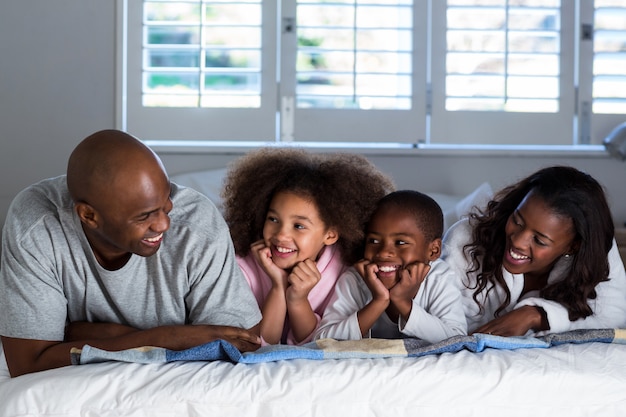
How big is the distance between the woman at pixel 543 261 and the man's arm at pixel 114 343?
0.60 metres

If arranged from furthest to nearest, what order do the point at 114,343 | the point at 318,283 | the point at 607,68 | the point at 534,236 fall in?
the point at 607,68, the point at 318,283, the point at 534,236, the point at 114,343

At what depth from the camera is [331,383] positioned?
5.05 feet

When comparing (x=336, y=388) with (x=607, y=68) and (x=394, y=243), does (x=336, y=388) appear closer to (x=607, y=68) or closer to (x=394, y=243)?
(x=394, y=243)

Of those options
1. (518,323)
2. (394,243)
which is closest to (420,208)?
(394,243)

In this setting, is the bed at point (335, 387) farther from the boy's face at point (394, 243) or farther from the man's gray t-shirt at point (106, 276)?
the boy's face at point (394, 243)

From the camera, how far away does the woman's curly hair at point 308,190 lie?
207 cm

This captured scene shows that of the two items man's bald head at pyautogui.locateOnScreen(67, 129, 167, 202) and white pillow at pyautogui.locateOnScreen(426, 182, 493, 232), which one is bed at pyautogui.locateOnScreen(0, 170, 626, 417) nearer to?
man's bald head at pyautogui.locateOnScreen(67, 129, 167, 202)

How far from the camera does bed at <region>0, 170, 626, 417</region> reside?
4.92 feet

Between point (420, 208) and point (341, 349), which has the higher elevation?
point (420, 208)

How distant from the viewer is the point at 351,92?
10.6 feet

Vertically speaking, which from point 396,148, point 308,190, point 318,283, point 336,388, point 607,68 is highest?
point 607,68

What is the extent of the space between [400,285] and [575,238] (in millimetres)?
464

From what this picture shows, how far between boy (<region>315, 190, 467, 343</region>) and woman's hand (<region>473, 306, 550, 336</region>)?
6 cm

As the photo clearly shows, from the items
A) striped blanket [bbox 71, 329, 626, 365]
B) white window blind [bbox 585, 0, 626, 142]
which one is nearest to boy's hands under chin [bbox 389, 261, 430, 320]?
striped blanket [bbox 71, 329, 626, 365]
